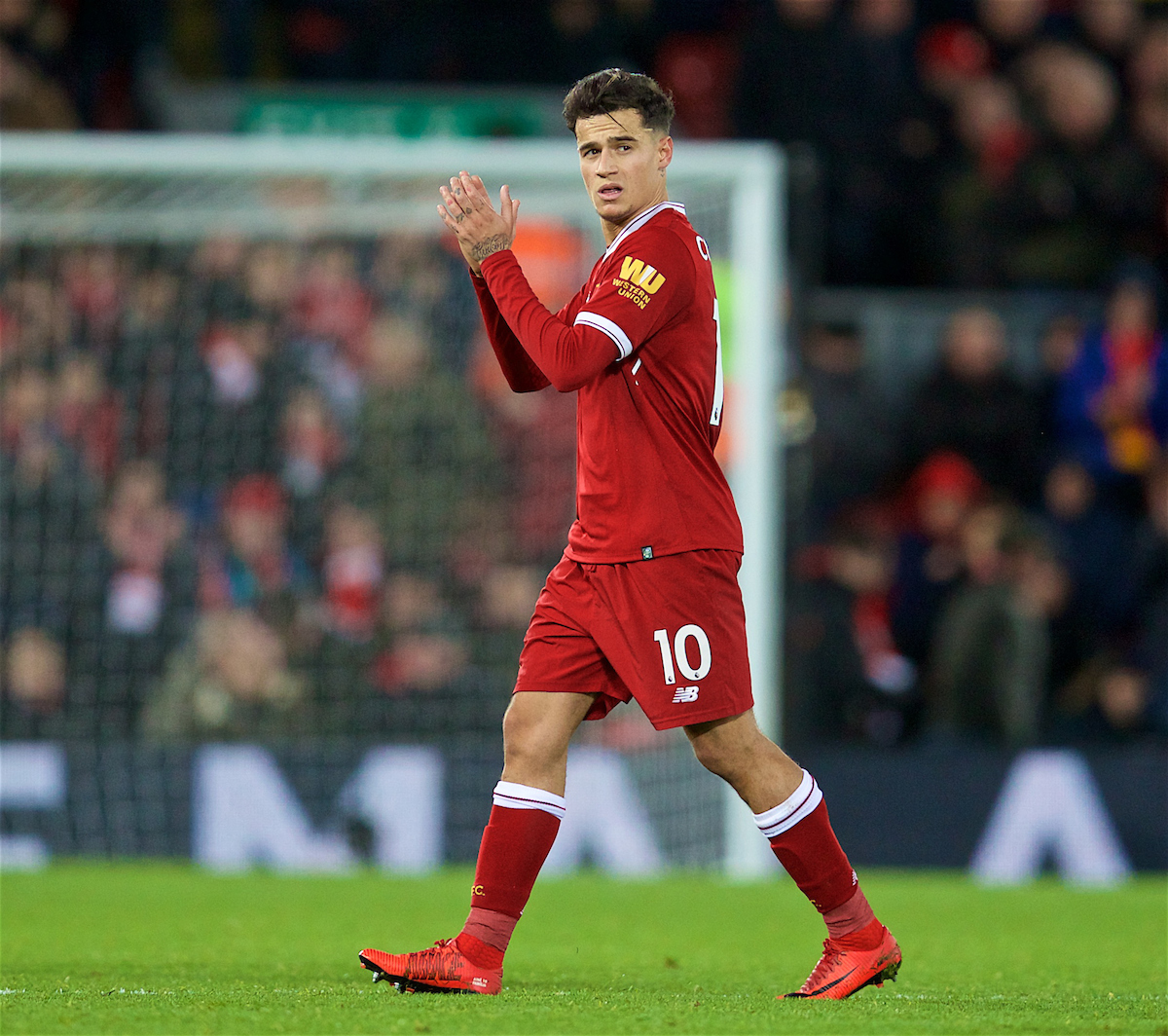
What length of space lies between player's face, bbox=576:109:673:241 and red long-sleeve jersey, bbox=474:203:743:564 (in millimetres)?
50

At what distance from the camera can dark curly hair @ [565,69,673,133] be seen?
4.29 metres

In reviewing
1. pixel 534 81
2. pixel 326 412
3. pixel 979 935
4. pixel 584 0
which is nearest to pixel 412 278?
pixel 326 412

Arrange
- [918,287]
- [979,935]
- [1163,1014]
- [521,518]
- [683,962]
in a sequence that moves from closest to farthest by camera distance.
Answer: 1. [1163,1014]
2. [683,962]
3. [979,935]
4. [521,518]
5. [918,287]

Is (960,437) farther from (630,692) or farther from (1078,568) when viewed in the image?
(630,692)

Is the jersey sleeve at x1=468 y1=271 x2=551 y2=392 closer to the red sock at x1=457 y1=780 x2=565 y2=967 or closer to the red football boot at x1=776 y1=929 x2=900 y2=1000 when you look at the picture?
the red sock at x1=457 y1=780 x2=565 y2=967

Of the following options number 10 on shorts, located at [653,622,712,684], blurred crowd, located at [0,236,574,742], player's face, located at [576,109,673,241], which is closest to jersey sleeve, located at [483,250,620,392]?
player's face, located at [576,109,673,241]

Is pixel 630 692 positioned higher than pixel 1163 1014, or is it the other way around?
pixel 630 692

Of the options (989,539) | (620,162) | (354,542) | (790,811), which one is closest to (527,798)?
(790,811)

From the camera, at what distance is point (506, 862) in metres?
4.20

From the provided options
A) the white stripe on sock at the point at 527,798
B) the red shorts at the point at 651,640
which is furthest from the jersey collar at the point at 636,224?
the white stripe on sock at the point at 527,798

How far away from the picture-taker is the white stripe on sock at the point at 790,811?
4.27 meters

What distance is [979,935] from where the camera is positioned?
247 inches

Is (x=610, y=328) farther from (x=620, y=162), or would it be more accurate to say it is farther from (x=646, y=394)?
(x=620, y=162)

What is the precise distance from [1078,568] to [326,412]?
13.8 ft
